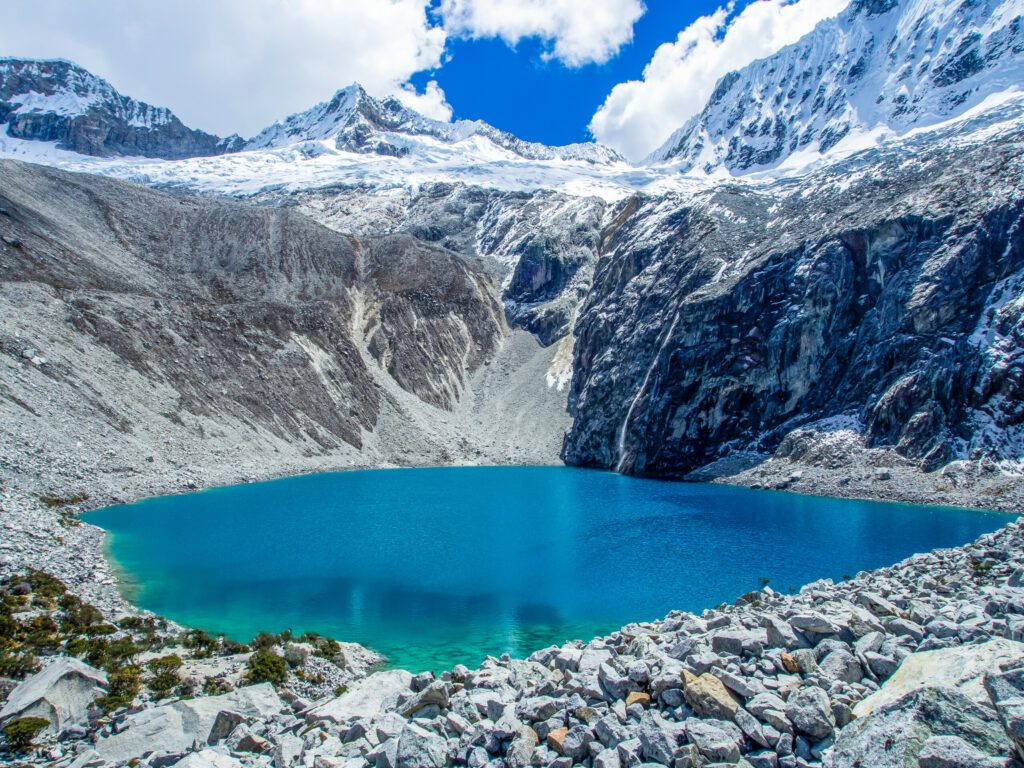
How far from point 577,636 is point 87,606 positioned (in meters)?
20.1

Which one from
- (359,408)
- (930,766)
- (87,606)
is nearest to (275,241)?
(359,408)

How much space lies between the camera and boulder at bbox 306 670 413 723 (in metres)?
14.2

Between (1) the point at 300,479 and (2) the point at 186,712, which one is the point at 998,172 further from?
(2) the point at 186,712

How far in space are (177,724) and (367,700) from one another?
4.52 meters

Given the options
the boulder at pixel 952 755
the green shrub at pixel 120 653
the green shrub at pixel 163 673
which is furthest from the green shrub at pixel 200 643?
the boulder at pixel 952 755

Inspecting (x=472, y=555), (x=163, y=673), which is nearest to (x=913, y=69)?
(x=472, y=555)

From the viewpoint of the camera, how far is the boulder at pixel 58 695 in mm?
16266

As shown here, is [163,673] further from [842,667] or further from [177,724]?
[842,667]

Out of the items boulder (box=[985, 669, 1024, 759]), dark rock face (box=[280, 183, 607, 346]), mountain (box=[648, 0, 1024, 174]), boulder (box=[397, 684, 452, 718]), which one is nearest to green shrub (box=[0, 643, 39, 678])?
boulder (box=[397, 684, 452, 718])

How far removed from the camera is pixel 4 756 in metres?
14.9

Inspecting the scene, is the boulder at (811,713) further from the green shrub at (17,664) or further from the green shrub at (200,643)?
the green shrub at (17,664)

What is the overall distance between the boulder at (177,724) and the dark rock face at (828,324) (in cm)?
6639

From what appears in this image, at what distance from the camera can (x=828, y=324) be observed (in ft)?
263

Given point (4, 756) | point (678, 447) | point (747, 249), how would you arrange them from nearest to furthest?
1. point (4, 756)
2. point (678, 447)
3. point (747, 249)
